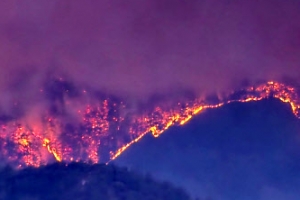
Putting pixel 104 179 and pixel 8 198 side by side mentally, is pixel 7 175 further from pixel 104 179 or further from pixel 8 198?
pixel 104 179

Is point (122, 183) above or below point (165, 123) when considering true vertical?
below

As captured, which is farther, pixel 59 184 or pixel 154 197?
pixel 59 184

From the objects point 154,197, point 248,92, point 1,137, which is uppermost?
point 248,92

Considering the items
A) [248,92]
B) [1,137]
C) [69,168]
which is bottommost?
[69,168]

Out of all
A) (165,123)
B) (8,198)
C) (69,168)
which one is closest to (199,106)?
(165,123)

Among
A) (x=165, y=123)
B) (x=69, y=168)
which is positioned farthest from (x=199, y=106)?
(x=69, y=168)

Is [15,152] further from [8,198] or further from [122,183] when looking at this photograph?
[122,183]
